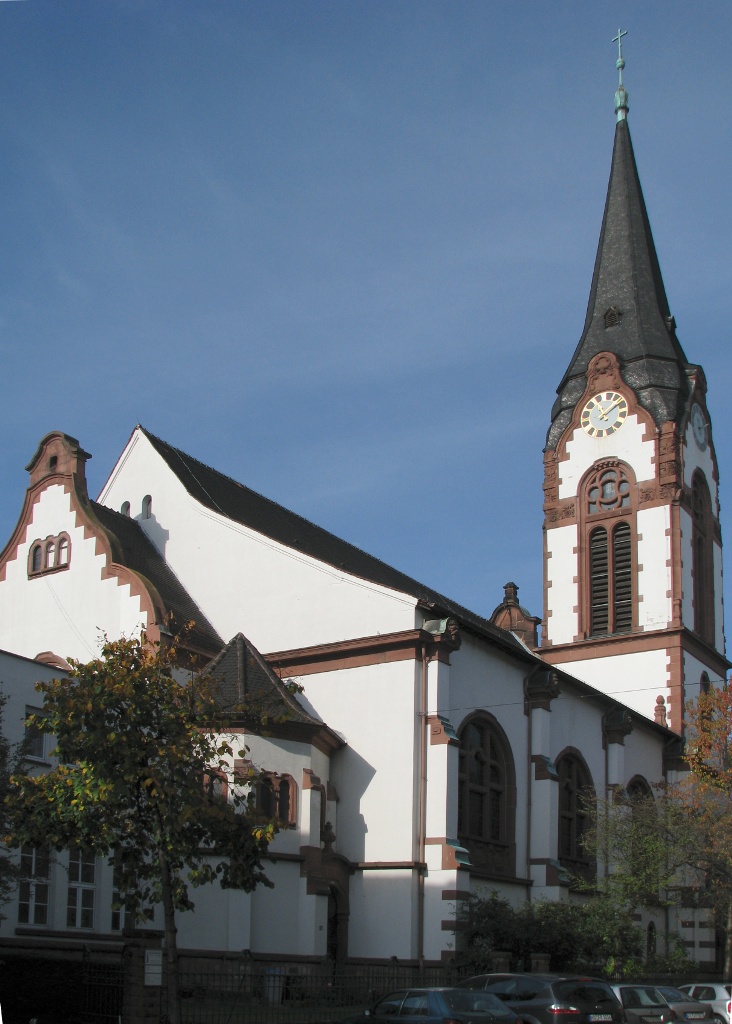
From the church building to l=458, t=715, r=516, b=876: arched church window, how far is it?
2.7 inches

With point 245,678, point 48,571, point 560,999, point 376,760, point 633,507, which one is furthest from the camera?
point 633,507

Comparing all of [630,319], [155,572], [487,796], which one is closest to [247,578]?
[155,572]

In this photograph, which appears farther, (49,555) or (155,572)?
(155,572)

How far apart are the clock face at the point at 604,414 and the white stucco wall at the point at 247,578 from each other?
21534 mm

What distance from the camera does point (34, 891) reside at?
26.2 m

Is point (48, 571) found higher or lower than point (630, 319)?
lower

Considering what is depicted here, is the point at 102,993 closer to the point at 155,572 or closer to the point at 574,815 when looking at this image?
the point at 155,572

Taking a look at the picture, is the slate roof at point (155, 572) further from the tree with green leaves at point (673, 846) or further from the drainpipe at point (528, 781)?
the tree with green leaves at point (673, 846)

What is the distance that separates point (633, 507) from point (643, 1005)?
3035cm

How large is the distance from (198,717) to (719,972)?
31.0 m

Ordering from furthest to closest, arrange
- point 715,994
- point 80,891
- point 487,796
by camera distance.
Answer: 1. point 487,796
2. point 80,891
3. point 715,994

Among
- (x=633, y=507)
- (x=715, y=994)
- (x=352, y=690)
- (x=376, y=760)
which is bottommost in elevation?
(x=715, y=994)

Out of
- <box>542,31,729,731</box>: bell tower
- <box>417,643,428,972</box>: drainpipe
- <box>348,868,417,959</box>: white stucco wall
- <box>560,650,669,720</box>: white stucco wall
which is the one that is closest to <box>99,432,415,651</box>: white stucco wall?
<box>417,643,428,972</box>: drainpipe

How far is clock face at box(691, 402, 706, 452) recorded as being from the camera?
52438 millimetres
